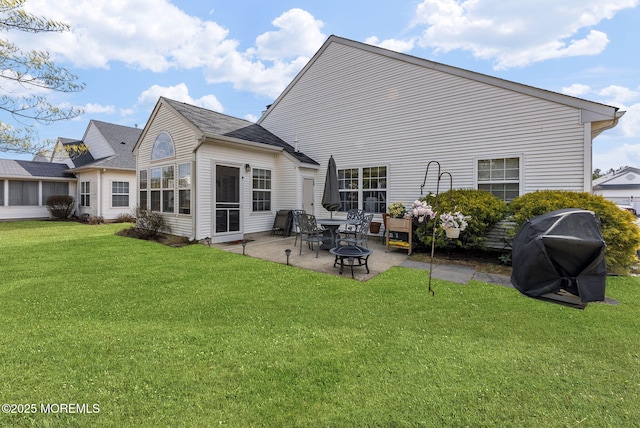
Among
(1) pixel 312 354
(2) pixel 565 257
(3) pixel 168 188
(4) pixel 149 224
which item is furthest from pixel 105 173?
(2) pixel 565 257

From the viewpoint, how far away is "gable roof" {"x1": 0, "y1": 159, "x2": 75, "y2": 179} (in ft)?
51.4

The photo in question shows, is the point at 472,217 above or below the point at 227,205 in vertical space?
below

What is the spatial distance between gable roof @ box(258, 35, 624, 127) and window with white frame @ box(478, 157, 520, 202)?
166 centimetres

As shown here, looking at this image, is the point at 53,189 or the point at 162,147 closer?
the point at 162,147

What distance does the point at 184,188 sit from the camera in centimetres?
891

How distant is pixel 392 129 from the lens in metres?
9.53

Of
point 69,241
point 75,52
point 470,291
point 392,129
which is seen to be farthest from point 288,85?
point 470,291

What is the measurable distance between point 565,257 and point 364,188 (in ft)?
21.2

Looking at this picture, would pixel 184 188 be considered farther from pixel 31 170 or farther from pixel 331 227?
pixel 31 170

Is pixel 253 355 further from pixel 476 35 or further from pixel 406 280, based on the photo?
pixel 476 35

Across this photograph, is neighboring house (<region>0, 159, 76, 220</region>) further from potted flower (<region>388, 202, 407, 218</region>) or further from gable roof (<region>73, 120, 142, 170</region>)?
potted flower (<region>388, 202, 407, 218</region>)

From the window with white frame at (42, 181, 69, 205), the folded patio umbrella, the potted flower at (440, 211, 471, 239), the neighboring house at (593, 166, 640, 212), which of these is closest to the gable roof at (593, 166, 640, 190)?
the neighboring house at (593, 166, 640, 212)

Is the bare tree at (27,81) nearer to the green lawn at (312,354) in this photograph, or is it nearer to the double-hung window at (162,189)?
the green lawn at (312,354)

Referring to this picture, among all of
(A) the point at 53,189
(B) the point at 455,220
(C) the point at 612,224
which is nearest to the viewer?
(C) the point at 612,224
